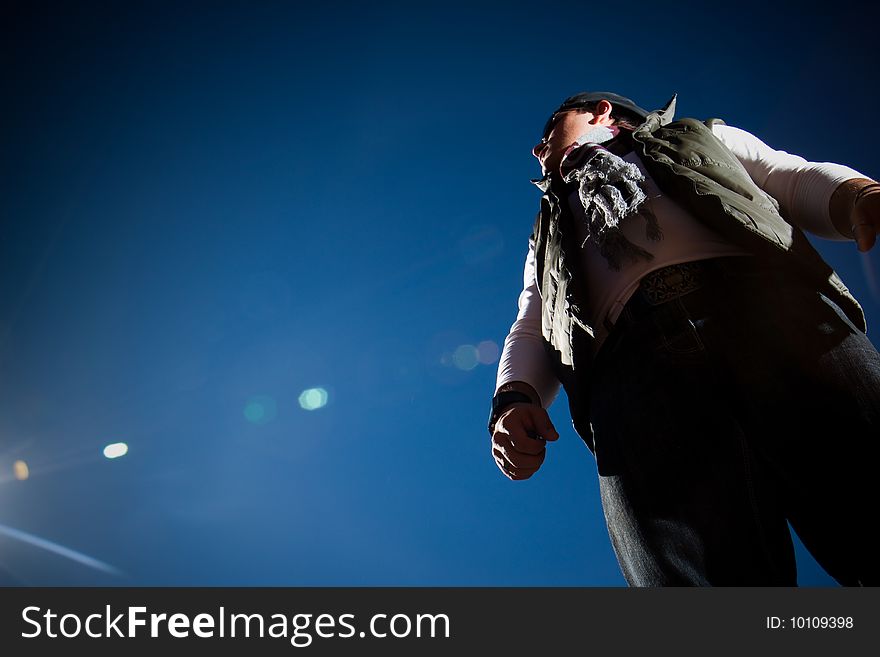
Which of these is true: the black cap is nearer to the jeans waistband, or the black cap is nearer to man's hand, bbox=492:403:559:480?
the jeans waistband

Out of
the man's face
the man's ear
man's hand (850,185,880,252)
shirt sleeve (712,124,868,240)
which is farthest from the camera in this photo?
the man's ear

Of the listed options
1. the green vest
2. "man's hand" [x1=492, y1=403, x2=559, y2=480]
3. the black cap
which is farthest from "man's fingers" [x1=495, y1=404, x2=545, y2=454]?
the black cap

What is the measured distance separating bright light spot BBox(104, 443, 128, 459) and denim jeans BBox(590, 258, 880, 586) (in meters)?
12.4

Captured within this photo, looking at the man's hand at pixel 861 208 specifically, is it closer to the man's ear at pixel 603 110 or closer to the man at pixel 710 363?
the man at pixel 710 363

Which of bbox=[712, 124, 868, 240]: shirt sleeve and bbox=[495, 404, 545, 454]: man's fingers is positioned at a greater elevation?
bbox=[712, 124, 868, 240]: shirt sleeve

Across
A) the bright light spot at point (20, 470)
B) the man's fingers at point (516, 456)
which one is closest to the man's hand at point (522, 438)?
the man's fingers at point (516, 456)

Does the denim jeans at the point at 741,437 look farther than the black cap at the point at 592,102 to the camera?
No

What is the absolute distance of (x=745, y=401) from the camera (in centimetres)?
74

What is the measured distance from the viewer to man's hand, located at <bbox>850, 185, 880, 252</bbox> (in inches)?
29.5

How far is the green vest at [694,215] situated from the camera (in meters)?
0.83

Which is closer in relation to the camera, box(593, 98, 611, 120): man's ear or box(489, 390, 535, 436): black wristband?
box(489, 390, 535, 436): black wristband
